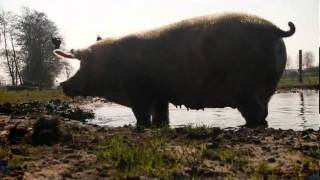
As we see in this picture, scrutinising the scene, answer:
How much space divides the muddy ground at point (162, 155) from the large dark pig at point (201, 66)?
A: 2054 millimetres

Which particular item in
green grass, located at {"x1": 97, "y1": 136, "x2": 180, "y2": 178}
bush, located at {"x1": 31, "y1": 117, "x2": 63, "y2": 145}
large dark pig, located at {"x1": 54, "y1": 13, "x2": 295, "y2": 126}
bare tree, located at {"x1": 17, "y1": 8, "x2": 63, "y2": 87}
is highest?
bare tree, located at {"x1": 17, "y1": 8, "x2": 63, "y2": 87}

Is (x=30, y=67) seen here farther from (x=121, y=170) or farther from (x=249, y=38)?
(x=121, y=170)

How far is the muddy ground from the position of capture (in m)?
5.48

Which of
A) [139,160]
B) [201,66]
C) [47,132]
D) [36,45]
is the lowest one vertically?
[139,160]

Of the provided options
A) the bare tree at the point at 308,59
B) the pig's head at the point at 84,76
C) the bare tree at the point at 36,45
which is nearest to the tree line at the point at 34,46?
the bare tree at the point at 36,45

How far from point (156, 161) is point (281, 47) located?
5473 mm

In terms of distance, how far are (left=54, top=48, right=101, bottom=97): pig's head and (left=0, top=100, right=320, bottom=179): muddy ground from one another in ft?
13.8

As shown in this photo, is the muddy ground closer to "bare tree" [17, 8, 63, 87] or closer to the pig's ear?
the pig's ear

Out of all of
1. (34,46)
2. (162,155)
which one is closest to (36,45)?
(34,46)

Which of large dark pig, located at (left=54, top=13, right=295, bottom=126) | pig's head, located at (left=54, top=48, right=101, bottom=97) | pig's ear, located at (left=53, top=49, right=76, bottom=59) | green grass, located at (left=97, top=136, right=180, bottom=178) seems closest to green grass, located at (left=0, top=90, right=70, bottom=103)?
pig's head, located at (left=54, top=48, right=101, bottom=97)

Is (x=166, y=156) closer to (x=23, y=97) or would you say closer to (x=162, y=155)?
(x=162, y=155)

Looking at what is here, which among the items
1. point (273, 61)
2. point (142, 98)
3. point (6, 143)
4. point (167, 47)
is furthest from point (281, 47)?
point (6, 143)

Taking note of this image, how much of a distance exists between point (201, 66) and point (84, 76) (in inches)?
142

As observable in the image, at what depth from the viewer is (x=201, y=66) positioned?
34.2ft
